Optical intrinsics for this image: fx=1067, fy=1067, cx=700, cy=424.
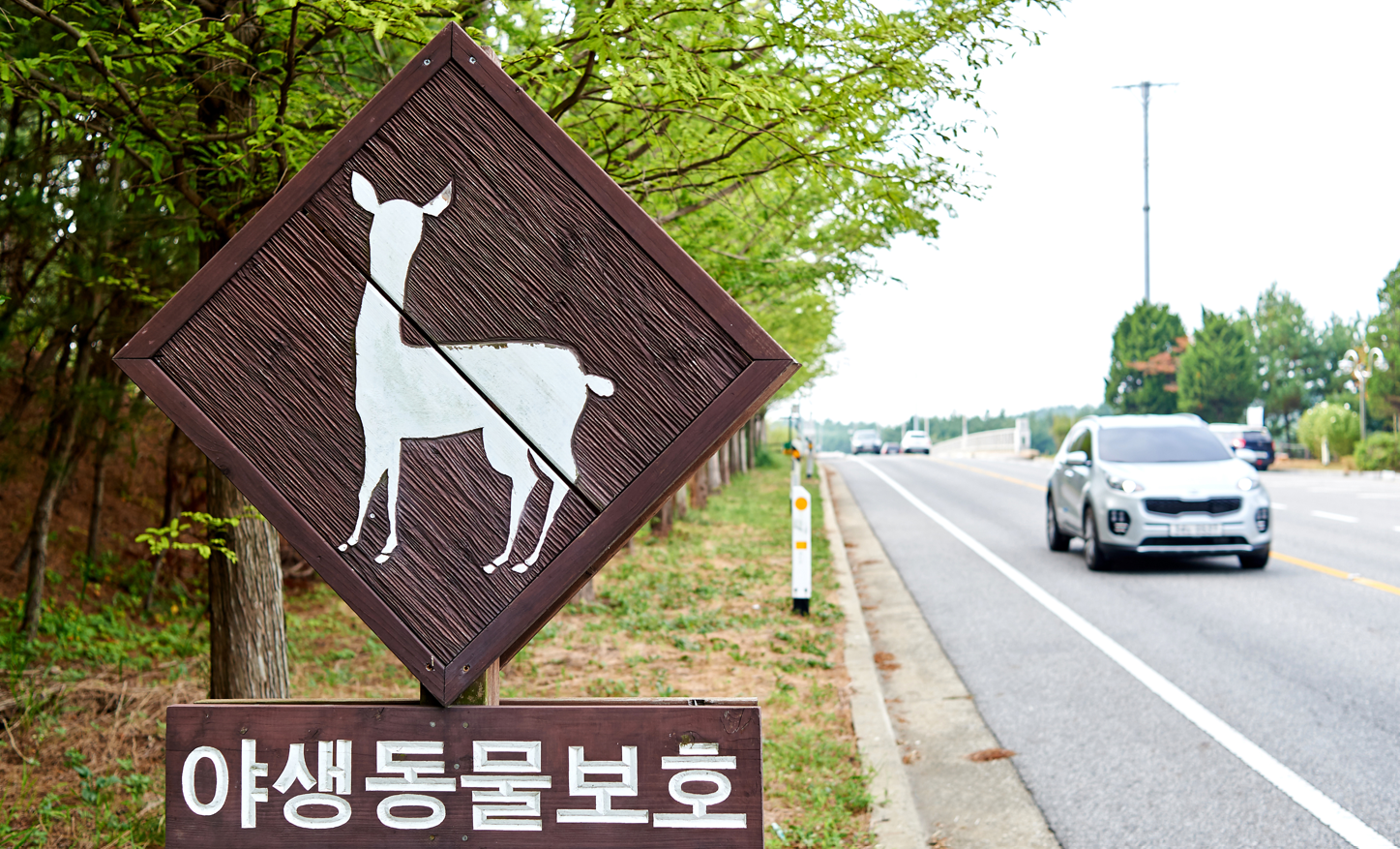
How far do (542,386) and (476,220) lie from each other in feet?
1.04

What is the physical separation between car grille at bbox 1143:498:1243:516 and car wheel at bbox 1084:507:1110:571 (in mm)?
635

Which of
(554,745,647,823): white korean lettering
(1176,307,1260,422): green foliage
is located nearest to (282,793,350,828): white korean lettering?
(554,745,647,823): white korean lettering

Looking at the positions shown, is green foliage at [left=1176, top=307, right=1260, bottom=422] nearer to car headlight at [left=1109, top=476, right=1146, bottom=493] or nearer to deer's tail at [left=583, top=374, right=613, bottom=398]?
car headlight at [left=1109, top=476, right=1146, bottom=493]

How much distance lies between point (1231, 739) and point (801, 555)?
3.66m

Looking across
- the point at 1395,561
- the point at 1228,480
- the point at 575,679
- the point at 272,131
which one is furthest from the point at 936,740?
the point at 1395,561

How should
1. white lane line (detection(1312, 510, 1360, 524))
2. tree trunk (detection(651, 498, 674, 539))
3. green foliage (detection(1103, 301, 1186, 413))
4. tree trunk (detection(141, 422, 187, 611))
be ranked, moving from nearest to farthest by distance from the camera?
1. tree trunk (detection(141, 422, 187, 611))
2. tree trunk (detection(651, 498, 674, 539))
3. white lane line (detection(1312, 510, 1360, 524))
4. green foliage (detection(1103, 301, 1186, 413))

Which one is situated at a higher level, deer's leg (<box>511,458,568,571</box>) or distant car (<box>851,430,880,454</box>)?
deer's leg (<box>511,458,568,571</box>)

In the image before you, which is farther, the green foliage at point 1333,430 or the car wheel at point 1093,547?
the green foliage at point 1333,430

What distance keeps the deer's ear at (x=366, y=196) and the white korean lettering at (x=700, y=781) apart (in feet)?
3.53

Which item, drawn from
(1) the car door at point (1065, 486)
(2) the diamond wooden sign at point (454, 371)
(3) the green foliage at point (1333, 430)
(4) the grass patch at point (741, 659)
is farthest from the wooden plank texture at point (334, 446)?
(3) the green foliage at point (1333, 430)

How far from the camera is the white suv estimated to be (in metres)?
10.8

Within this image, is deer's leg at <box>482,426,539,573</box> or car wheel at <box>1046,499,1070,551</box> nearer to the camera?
deer's leg at <box>482,426,539,573</box>

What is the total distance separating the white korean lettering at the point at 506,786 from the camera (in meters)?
1.80

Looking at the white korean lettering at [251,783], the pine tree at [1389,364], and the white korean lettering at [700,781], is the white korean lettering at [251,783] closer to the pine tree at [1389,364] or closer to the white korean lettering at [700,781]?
the white korean lettering at [700,781]
